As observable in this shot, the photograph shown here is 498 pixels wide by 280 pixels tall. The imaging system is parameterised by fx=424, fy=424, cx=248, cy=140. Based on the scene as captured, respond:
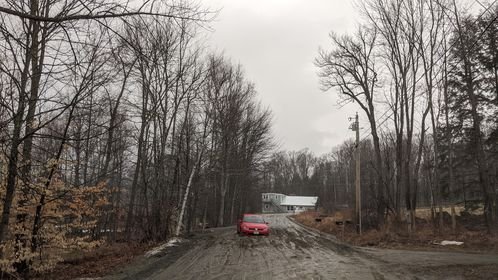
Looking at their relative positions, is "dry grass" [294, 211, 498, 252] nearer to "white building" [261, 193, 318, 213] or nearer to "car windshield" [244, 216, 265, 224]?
"car windshield" [244, 216, 265, 224]

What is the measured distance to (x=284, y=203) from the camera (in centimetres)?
11650

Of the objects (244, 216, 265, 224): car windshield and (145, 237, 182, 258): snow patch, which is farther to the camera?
(244, 216, 265, 224): car windshield

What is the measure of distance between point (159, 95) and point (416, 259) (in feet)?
48.4

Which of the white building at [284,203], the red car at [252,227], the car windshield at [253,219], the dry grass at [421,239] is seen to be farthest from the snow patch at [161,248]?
the white building at [284,203]

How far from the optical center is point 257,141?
48281 millimetres

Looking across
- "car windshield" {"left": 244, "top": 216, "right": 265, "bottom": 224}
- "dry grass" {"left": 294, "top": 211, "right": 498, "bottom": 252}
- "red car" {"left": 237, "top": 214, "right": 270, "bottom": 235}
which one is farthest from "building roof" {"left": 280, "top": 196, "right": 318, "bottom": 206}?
"dry grass" {"left": 294, "top": 211, "right": 498, "bottom": 252}

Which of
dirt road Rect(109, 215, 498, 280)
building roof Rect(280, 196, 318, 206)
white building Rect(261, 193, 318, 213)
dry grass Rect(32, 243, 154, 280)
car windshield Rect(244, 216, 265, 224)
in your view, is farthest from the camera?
building roof Rect(280, 196, 318, 206)

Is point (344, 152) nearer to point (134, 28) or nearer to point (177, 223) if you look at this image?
point (177, 223)

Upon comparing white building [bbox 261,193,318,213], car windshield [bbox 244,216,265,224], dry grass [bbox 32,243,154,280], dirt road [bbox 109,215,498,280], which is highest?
white building [bbox 261,193,318,213]

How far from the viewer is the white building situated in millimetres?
115062

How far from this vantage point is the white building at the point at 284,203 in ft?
378

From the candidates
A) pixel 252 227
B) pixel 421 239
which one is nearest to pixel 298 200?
pixel 252 227

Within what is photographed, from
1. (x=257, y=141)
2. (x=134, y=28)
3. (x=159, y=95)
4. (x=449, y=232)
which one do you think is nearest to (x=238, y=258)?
(x=159, y=95)

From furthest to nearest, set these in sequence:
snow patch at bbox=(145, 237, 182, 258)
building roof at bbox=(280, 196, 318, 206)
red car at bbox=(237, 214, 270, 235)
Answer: building roof at bbox=(280, 196, 318, 206) < red car at bbox=(237, 214, 270, 235) < snow patch at bbox=(145, 237, 182, 258)
